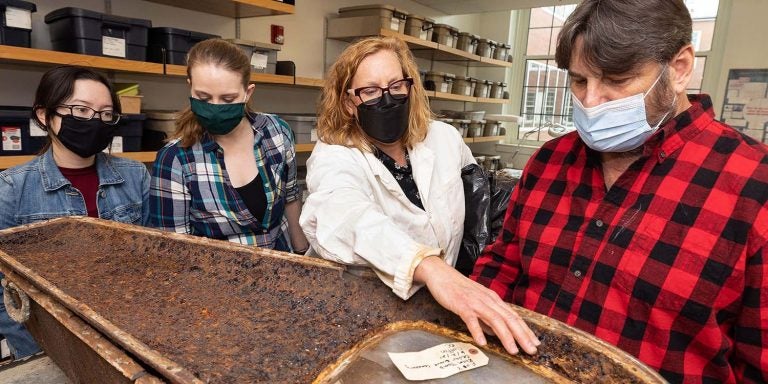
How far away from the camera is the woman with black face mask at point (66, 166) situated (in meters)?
1.44

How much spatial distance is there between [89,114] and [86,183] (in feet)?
0.80

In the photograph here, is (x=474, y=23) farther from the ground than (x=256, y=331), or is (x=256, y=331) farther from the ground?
(x=474, y=23)

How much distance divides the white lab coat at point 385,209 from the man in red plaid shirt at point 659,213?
34cm

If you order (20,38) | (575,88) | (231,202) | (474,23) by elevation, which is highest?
(474,23)

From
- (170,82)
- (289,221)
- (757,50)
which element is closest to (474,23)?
(757,50)

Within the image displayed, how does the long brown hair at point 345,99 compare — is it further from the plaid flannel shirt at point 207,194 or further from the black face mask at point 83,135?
the black face mask at point 83,135

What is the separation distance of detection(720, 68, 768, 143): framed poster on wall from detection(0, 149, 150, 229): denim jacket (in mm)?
4805

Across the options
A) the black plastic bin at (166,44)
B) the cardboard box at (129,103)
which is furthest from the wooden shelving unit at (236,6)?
the cardboard box at (129,103)

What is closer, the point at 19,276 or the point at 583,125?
the point at 583,125

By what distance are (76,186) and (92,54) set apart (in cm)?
70

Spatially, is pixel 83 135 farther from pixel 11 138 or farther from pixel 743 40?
pixel 743 40

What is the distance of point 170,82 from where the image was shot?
2609mm

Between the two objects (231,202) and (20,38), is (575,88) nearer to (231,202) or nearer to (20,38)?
(231,202)

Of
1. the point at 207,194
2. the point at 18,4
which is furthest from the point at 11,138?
the point at 207,194
